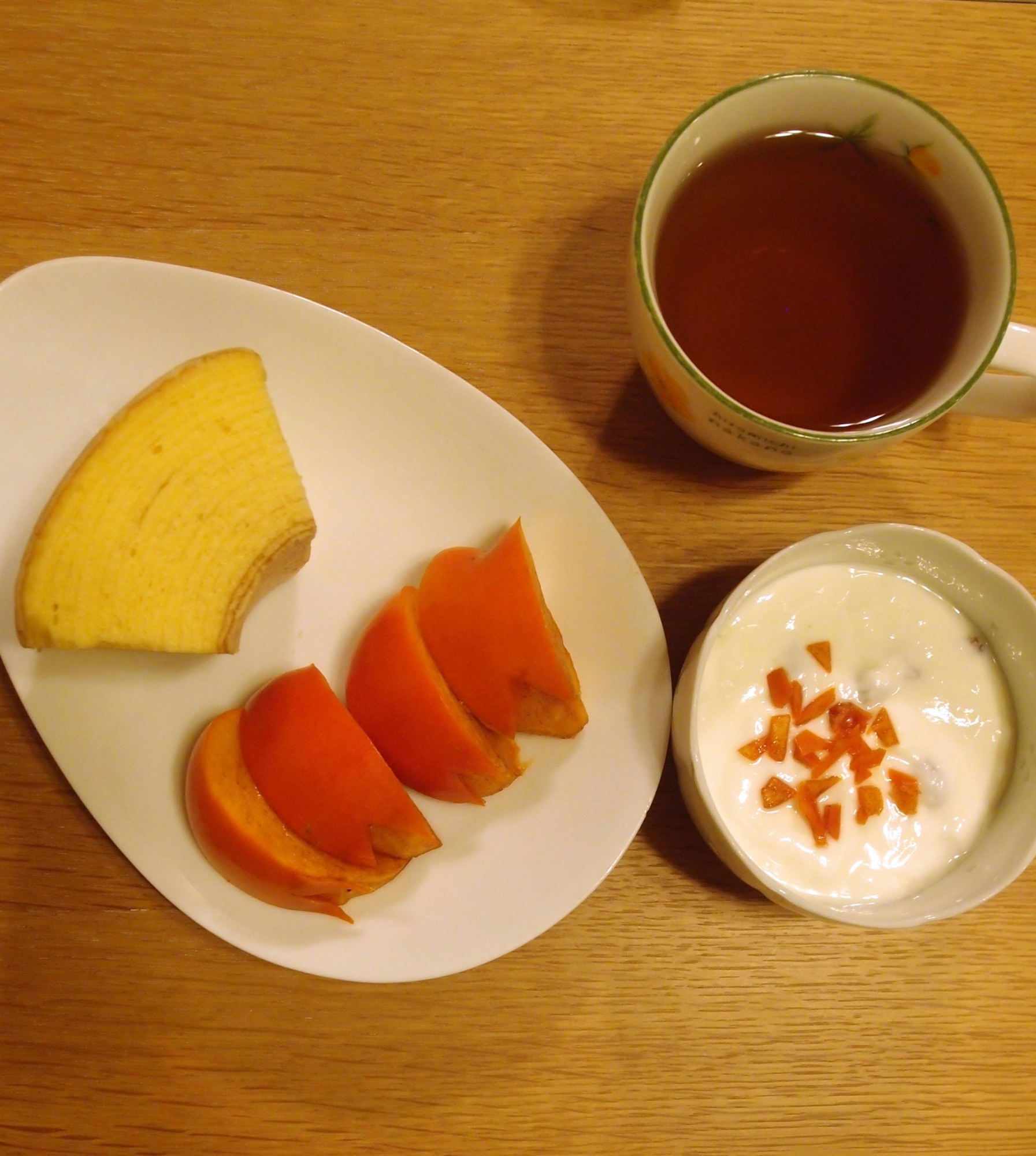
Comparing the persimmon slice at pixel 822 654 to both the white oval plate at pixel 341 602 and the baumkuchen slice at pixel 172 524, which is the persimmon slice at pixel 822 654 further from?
the baumkuchen slice at pixel 172 524

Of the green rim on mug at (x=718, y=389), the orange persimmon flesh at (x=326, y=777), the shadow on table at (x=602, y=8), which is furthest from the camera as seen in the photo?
the shadow on table at (x=602, y=8)

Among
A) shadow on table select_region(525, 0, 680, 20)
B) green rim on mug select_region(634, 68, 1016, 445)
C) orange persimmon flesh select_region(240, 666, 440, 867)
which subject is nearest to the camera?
green rim on mug select_region(634, 68, 1016, 445)

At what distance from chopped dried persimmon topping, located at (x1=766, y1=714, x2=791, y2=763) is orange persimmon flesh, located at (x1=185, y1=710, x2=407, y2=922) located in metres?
0.31

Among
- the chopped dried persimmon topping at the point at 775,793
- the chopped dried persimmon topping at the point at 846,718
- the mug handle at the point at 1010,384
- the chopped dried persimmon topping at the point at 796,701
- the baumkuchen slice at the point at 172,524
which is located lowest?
the chopped dried persimmon topping at the point at 775,793

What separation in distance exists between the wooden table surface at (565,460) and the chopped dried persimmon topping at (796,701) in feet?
0.37

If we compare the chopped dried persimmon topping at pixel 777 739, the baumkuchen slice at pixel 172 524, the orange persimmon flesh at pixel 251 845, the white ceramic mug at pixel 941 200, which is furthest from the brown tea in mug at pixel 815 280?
the orange persimmon flesh at pixel 251 845

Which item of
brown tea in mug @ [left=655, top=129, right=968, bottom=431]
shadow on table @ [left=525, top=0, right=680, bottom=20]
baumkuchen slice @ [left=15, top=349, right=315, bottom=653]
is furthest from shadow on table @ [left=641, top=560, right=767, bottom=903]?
shadow on table @ [left=525, top=0, right=680, bottom=20]

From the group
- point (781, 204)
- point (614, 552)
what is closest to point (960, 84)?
point (781, 204)

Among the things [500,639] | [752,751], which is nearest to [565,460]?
[500,639]

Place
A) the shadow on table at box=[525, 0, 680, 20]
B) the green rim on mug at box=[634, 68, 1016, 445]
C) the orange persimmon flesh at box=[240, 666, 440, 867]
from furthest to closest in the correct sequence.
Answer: the shadow on table at box=[525, 0, 680, 20] → the orange persimmon flesh at box=[240, 666, 440, 867] → the green rim on mug at box=[634, 68, 1016, 445]

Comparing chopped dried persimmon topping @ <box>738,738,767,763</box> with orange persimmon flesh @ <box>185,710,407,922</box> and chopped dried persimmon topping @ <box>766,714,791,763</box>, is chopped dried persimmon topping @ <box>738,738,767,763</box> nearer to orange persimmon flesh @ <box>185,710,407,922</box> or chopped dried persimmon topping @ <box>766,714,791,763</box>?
chopped dried persimmon topping @ <box>766,714,791,763</box>

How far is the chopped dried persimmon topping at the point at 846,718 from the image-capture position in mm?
704

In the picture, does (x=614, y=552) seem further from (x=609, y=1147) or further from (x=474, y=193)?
(x=609, y=1147)

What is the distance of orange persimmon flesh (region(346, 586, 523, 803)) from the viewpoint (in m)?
0.68
